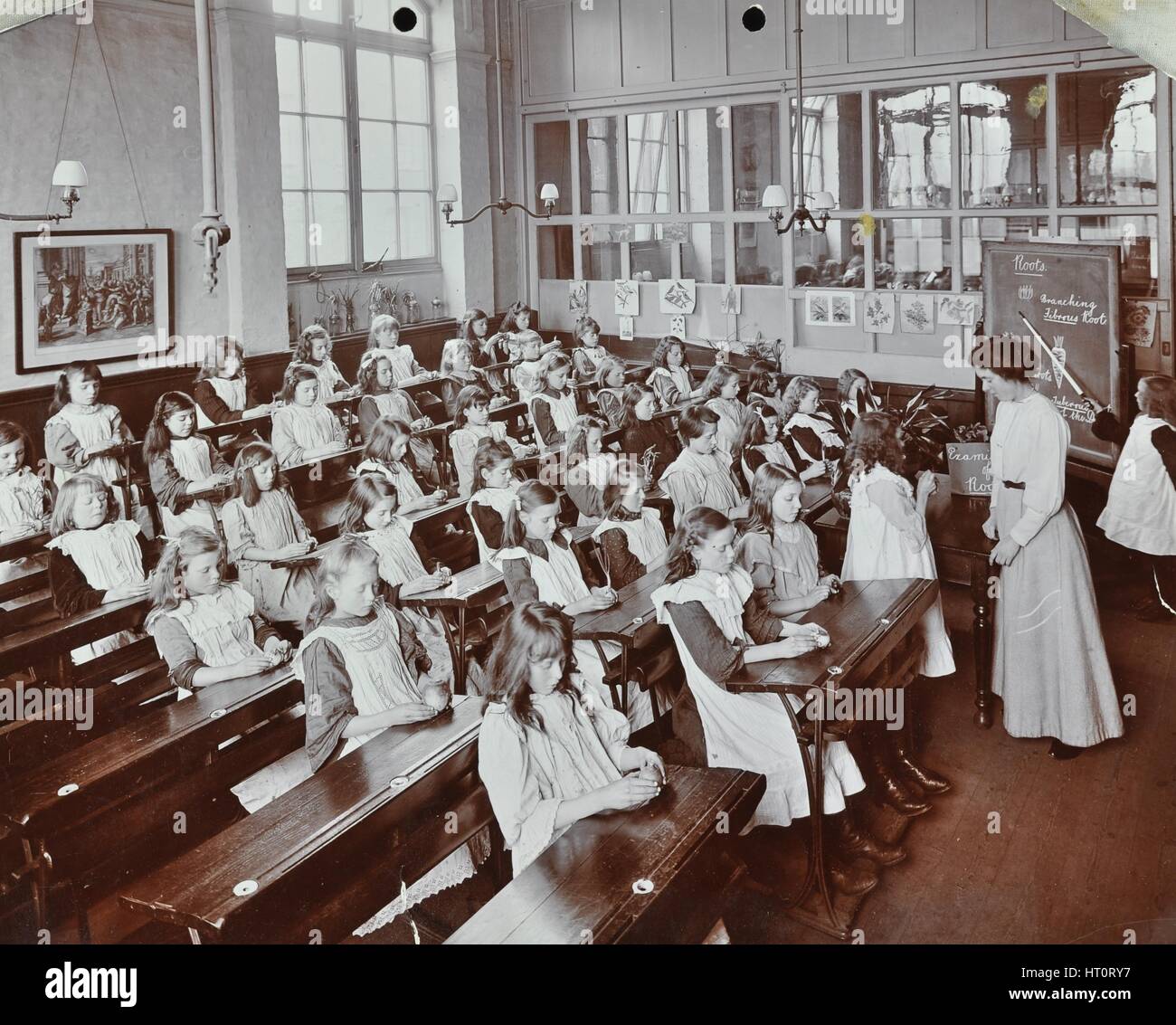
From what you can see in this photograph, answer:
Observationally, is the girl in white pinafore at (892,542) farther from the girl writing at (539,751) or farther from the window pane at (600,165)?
the window pane at (600,165)

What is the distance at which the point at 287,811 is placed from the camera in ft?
9.49

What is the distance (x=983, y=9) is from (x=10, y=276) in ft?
23.2

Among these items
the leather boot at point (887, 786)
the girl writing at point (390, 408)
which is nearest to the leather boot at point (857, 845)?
the leather boot at point (887, 786)

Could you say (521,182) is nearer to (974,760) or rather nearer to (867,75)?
(867,75)

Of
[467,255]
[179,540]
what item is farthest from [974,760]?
[467,255]

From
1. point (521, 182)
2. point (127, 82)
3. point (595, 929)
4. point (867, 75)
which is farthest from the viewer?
point (521, 182)

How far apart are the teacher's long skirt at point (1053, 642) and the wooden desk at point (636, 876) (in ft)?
5.88

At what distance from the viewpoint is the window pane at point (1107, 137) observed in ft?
25.5

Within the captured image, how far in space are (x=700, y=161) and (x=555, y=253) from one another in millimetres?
1898

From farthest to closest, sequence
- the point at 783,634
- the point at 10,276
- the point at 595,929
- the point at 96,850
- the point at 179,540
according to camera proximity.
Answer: the point at 10,276 → the point at 179,540 → the point at 783,634 → the point at 96,850 → the point at 595,929

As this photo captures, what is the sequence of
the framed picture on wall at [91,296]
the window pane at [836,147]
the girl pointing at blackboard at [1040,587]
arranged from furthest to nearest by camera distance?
the window pane at [836,147], the framed picture on wall at [91,296], the girl pointing at blackboard at [1040,587]

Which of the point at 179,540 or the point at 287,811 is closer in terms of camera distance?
the point at 287,811

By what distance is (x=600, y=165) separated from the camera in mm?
10969

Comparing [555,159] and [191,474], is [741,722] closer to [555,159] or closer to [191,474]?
[191,474]
